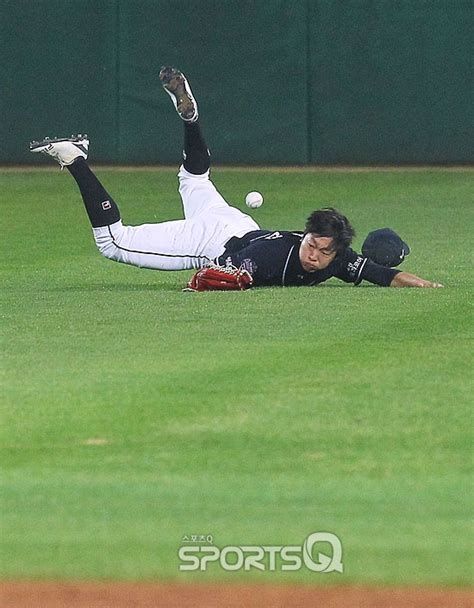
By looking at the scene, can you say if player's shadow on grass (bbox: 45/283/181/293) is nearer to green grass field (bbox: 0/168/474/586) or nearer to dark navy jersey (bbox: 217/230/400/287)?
green grass field (bbox: 0/168/474/586)

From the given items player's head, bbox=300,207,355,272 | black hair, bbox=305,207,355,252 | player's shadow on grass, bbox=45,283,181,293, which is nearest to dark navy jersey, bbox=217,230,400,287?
player's head, bbox=300,207,355,272

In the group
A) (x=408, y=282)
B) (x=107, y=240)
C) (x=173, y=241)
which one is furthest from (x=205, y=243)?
(x=408, y=282)

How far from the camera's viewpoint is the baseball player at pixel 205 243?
10.5 m

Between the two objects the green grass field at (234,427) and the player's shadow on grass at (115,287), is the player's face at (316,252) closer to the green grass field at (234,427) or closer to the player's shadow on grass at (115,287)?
the green grass field at (234,427)

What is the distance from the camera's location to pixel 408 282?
10.8 metres
